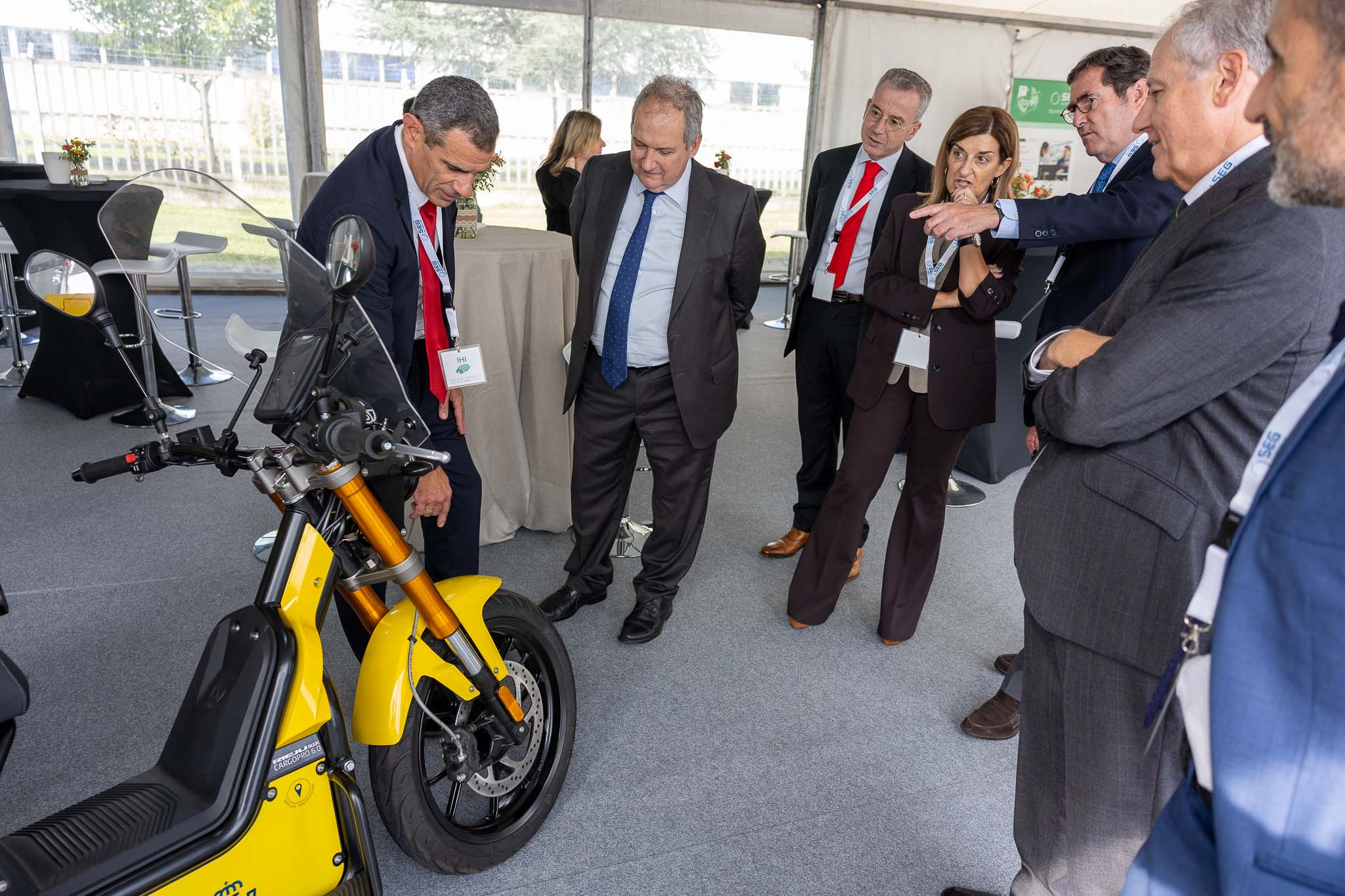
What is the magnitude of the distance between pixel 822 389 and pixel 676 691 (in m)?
1.21

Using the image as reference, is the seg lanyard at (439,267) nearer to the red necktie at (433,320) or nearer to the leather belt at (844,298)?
the red necktie at (433,320)

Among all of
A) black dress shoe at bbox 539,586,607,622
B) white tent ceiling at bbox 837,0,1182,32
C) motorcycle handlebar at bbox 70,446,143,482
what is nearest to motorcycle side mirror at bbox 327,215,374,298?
motorcycle handlebar at bbox 70,446,143,482

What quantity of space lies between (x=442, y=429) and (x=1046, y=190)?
9.19 metres

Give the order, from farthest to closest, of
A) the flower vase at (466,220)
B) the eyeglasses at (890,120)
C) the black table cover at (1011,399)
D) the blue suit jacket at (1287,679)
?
the black table cover at (1011,399), the flower vase at (466,220), the eyeglasses at (890,120), the blue suit jacket at (1287,679)

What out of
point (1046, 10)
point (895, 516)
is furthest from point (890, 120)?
point (1046, 10)

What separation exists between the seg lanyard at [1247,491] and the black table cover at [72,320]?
4.76 m

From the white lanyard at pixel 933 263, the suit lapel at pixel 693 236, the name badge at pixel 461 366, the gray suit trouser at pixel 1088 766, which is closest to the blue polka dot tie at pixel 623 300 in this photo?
the suit lapel at pixel 693 236

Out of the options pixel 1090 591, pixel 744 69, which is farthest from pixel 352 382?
pixel 744 69

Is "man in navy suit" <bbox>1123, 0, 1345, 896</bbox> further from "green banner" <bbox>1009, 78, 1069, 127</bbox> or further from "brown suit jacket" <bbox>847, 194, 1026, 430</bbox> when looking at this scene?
"green banner" <bbox>1009, 78, 1069, 127</bbox>

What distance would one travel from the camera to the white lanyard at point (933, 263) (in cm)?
237

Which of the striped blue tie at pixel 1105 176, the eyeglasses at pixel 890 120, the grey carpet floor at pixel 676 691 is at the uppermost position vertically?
the eyeglasses at pixel 890 120

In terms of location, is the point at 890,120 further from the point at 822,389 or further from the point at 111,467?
the point at 111,467

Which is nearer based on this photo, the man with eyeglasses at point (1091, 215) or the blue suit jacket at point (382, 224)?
the blue suit jacket at point (382, 224)

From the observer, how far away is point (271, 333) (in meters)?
1.71
